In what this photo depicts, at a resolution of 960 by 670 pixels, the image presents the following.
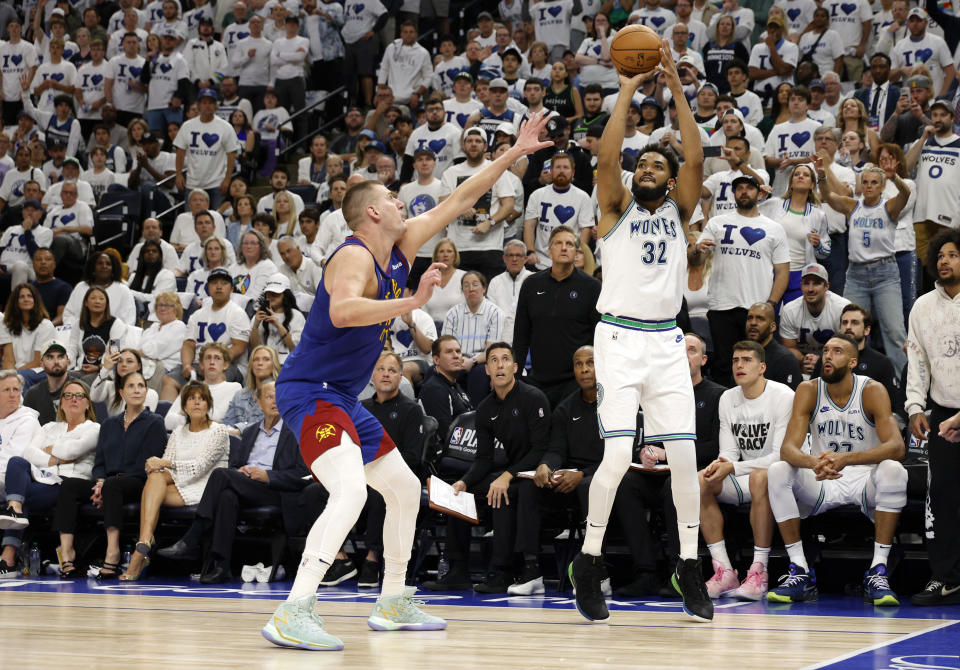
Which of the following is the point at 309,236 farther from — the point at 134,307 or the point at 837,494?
the point at 837,494

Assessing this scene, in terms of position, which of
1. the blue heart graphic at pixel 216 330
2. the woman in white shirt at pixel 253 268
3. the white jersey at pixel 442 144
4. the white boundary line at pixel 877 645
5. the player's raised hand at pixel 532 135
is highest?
the white jersey at pixel 442 144

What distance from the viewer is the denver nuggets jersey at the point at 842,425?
26.3ft

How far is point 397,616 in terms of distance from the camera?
19.4ft

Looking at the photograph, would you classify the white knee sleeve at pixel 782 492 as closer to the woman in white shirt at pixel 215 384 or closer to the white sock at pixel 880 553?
the white sock at pixel 880 553

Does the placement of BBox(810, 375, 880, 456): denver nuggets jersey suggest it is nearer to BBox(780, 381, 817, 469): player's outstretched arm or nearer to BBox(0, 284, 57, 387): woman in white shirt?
BBox(780, 381, 817, 469): player's outstretched arm

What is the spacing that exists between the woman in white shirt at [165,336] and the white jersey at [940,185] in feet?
24.1

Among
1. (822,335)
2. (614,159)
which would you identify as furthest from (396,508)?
(822,335)

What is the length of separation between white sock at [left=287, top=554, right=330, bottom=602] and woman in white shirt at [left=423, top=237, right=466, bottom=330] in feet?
21.5

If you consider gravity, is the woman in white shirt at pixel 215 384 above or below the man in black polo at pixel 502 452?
above

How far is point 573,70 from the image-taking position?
15617 millimetres

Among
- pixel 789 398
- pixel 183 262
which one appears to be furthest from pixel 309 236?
pixel 789 398

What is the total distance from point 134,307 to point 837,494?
8.04 m

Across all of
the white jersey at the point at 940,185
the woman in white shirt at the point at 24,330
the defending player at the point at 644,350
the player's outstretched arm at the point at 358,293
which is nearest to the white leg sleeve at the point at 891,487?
the defending player at the point at 644,350

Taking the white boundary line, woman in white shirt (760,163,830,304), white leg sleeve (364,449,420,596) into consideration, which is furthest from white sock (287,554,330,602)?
woman in white shirt (760,163,830,304)
